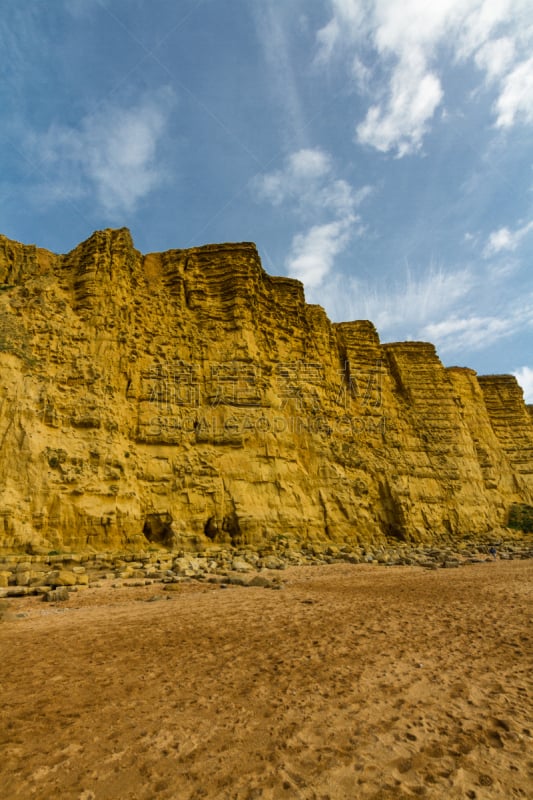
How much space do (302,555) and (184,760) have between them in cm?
1438

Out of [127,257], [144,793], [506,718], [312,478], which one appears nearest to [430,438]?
[312,478]

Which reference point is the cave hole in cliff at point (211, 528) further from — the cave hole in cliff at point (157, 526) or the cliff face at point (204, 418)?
the cave hole in cliff at point (157, 526)

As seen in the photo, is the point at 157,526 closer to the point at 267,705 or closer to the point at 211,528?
the point at 211,528

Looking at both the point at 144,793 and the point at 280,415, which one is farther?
the point at 280,415

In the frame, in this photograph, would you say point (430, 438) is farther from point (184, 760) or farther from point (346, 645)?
point (184, 760)

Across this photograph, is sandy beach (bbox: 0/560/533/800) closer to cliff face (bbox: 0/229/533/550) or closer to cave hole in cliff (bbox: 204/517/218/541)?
cliff face (bbox: 0/229/533/550)

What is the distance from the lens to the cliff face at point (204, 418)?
15000mm

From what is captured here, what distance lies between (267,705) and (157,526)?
14.0 m

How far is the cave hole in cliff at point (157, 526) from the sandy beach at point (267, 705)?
9804 mm

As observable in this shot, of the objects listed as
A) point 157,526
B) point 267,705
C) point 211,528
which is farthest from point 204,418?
point 267,705

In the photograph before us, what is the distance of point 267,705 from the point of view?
10.6 ft

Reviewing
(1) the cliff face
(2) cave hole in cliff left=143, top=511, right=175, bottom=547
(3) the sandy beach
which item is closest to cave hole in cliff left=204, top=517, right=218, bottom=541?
(1) the cliff face

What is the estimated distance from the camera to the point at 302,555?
16172 mm

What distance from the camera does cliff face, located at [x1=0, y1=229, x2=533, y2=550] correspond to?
15000 millimetres
